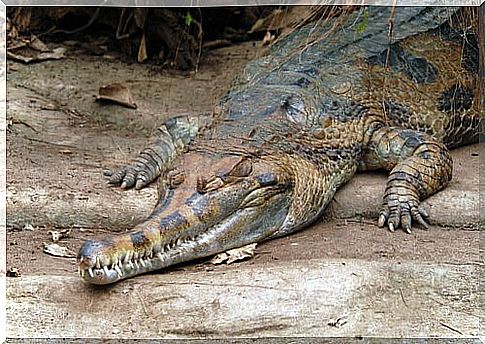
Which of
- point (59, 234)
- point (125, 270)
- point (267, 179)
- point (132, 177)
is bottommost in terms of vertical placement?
point (59, 234)

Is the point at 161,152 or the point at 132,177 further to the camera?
the point at 161,152

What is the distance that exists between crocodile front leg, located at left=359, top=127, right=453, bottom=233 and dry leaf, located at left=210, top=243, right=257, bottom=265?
75 centimetres

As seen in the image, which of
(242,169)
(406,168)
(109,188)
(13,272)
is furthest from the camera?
(109,188)

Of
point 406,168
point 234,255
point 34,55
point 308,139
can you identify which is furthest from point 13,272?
point 34,55

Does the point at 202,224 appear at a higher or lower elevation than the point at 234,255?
higher

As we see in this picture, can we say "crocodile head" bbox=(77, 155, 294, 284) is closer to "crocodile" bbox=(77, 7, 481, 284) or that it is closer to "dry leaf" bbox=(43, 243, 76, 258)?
"crocodile" bbox=(77, 7, 481, 284)

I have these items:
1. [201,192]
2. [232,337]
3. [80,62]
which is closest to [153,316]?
[232,337]

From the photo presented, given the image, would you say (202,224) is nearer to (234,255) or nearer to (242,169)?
(234,255)

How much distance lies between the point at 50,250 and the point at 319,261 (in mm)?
1304

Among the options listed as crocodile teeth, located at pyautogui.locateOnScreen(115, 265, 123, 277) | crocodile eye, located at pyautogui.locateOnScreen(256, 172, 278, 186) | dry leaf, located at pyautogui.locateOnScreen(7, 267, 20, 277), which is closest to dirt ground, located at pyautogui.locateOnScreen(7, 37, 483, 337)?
dry leaf, located at pyautogui.locateOnScreen(7, 267, 20, 277)

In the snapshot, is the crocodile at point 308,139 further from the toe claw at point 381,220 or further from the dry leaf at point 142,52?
the dry leaf at point 142,52

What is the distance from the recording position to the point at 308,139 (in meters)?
4.87

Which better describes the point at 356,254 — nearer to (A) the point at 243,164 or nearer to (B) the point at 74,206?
(A) the point at 243,164

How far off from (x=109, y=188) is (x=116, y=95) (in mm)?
1517
